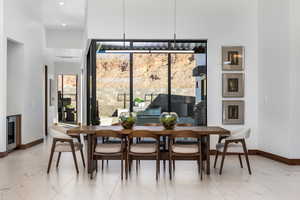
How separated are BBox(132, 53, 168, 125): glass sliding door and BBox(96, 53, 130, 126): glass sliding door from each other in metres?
0.20

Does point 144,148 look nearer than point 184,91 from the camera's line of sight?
Yes

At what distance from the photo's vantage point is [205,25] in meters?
7.27

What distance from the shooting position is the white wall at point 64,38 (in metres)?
11.0

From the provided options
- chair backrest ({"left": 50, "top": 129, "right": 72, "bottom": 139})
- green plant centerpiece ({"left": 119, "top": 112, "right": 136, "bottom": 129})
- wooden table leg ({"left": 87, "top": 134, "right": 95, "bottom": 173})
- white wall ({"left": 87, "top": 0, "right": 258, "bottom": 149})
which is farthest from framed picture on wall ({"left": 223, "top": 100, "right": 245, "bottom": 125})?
chair backrest ({"left": 50, "top": 129, "right": 72, "bottom": 139})

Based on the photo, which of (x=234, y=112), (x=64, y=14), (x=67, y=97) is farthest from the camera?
(x=67, y=97)

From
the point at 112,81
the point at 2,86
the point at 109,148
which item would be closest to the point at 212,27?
the point at 112,81

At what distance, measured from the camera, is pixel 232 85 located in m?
7.25

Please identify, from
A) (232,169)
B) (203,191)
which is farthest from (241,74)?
(203,191)

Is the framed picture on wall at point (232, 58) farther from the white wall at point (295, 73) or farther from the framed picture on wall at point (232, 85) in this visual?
the white wall at point (295, 73)

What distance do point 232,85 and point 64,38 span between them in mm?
A: 6393

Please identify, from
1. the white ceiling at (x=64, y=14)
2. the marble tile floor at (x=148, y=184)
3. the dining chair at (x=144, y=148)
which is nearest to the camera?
the marble tile floor at (x=148, y=184)

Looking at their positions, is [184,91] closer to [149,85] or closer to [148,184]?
[149,85]

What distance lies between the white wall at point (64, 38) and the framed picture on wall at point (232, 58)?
5544 mm

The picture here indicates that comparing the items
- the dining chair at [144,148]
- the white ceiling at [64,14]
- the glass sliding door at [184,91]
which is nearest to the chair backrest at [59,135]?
the dining chair at [144,148]
